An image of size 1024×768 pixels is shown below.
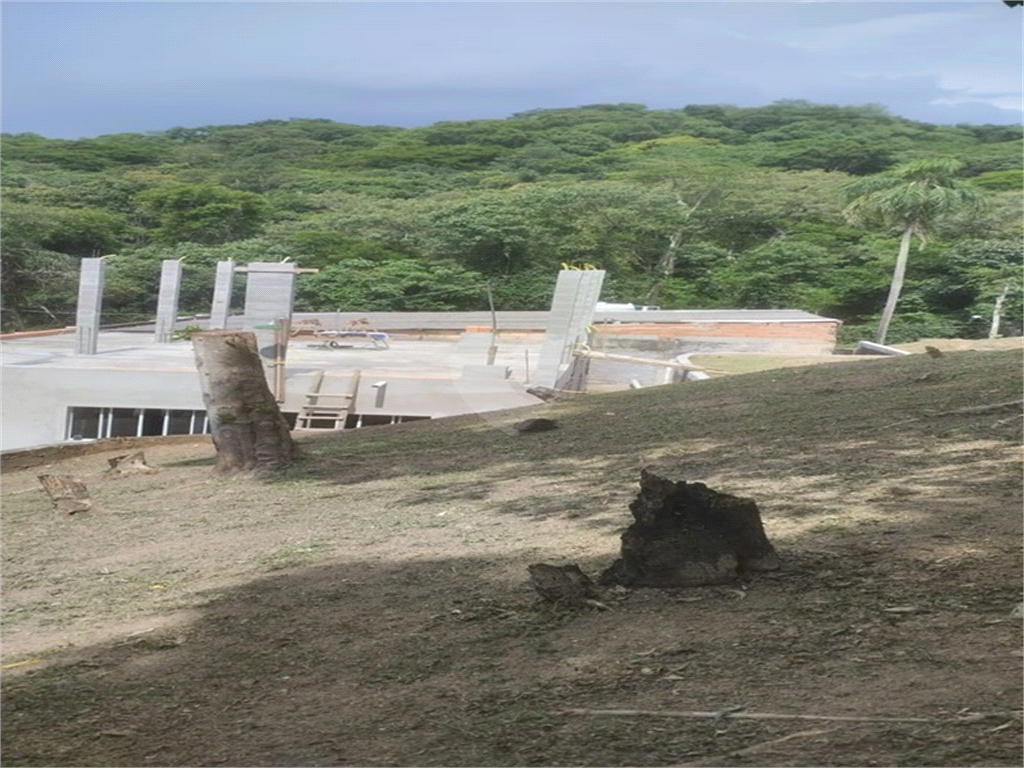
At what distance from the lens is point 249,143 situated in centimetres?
3731

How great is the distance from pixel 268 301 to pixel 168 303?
590 cm

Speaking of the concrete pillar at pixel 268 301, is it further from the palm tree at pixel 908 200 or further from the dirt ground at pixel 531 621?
the palm tree at pixel 908 200

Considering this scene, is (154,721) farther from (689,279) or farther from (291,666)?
(689,279)

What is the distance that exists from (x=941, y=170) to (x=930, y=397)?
20.2m

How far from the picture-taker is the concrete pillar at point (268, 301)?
12836mm

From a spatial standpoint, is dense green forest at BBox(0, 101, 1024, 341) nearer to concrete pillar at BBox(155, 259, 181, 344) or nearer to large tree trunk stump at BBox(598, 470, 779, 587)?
concrete pillar at BBox(155, 259, 181, 344)

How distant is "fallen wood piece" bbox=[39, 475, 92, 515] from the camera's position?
235 inches

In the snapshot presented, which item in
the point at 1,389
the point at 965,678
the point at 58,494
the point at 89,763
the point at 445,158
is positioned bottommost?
the point at 1,389

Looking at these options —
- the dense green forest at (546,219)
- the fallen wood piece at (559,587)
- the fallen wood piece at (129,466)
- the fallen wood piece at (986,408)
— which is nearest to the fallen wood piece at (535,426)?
the fallen wood piece at (129,466)

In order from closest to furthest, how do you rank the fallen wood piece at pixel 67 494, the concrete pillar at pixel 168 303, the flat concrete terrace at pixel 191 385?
the fallen wood piece at pixel 67 494 → the flat concrete terrace at pixel 191 385 → the concrete pillar at pixel 168 303

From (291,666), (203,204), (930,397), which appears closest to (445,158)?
(203,204)

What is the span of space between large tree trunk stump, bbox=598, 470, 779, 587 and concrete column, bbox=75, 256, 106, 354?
14562 millimetres

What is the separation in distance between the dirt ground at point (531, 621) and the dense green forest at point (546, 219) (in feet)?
44.5

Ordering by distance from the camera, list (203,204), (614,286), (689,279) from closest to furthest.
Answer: (614,286) < (689,279) < (203,204)
